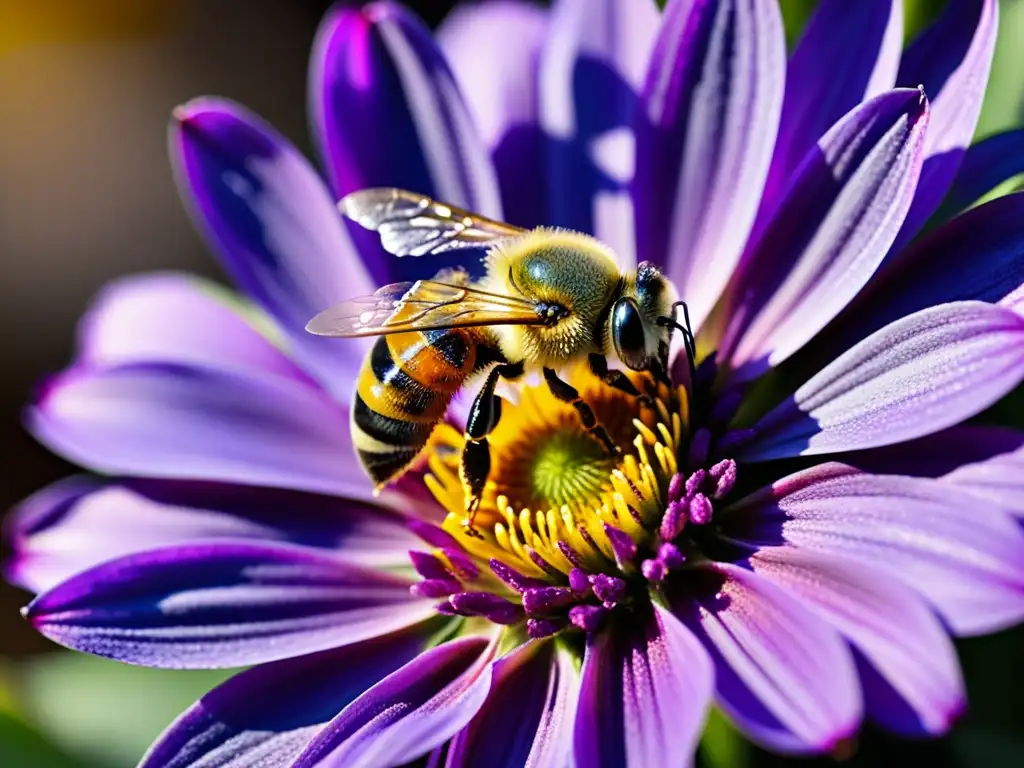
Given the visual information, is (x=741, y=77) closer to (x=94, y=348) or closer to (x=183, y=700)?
(x=94, y=348)

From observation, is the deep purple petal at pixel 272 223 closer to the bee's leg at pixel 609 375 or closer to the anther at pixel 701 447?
the bee's leg at pixel 609 375

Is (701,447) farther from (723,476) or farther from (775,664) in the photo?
(775,664)

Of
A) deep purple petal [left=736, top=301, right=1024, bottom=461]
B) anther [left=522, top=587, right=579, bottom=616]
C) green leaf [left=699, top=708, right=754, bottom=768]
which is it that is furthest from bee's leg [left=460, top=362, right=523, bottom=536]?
green leaf [left=699, top=708, right=754, bottom=768]

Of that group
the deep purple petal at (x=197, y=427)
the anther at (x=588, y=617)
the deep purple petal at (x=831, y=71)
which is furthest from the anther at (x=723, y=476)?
the deep purple petal at (x=197, y=427)

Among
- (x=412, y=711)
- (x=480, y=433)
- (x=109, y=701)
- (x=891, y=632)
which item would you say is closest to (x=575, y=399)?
(x=480, y=433)

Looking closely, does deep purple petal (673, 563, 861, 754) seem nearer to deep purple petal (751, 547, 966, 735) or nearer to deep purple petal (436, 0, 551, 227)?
deep purple petal (751, 547, 966, 735)

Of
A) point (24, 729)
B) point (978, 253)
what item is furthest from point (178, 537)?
point (978, 253)
